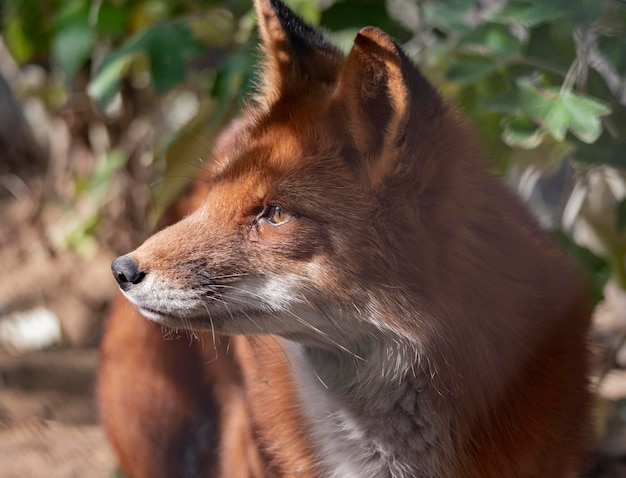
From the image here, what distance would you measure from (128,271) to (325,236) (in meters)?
0.45

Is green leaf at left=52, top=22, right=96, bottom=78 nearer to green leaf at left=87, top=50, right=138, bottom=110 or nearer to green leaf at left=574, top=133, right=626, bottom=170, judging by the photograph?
green leaf at left=87, top=50, right=138, bottom=110

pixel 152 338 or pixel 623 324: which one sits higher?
pixel 152 338

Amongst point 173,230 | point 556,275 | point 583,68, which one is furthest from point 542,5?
point 173,230

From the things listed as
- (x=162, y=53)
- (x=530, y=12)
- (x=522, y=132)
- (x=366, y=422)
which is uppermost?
(x=530, y=12)

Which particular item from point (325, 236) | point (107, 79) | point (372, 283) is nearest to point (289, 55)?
point (325, 236)

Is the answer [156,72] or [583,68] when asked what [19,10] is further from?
[583,68]

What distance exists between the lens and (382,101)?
195cm

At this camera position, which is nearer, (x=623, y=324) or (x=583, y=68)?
(x=583, y=68)

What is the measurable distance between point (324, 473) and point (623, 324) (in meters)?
2.81

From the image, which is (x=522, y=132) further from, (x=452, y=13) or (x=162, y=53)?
(x=162, y=53)

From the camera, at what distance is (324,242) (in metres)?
2.00

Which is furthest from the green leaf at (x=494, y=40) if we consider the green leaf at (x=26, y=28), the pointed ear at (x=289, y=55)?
the green leaf at (x=26, y=28)

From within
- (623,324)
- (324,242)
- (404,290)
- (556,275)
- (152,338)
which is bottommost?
(623,324)

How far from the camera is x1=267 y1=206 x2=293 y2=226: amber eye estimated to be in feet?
6.63
